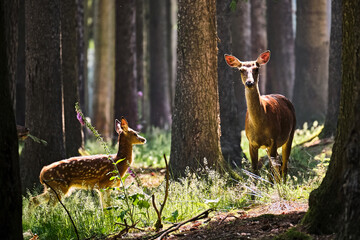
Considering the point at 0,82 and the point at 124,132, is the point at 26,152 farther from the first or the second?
the point at 0,82

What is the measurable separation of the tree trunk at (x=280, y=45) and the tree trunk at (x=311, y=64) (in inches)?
36.2

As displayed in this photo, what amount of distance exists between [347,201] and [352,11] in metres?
1.80

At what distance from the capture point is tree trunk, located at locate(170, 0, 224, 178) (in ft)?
35.0

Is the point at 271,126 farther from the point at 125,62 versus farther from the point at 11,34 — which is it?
the point at 125,62

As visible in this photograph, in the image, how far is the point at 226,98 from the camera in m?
13.7

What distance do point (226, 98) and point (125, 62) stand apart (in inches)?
262

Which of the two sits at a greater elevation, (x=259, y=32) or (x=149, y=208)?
(x=259, y=32)

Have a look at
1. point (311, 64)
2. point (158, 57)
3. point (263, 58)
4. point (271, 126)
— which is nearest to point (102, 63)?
point (158, 57)

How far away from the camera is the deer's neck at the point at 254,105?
932cm

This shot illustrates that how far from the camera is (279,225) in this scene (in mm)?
6480

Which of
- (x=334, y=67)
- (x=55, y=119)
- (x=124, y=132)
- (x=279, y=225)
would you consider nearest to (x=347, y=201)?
(x=279, y=225)

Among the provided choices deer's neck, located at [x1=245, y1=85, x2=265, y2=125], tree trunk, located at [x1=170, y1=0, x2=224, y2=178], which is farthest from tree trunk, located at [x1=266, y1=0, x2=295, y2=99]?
deer's neck, located at [x1=245, y1=85, x2=265, y2=125]

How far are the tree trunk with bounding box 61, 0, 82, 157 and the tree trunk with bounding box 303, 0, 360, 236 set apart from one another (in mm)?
8498

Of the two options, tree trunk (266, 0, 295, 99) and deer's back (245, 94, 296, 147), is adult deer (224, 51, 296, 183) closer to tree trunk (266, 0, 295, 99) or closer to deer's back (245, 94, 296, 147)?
deer's back (245, 94, 296, 147)
